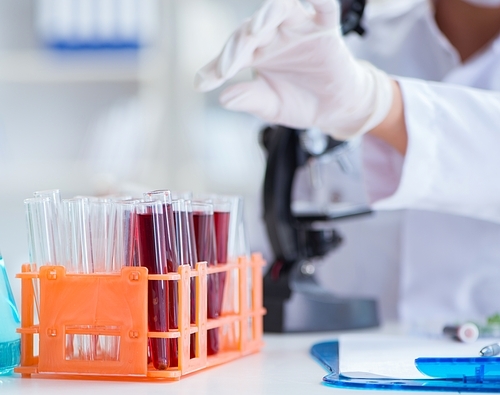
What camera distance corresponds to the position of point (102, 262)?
762 millimetres

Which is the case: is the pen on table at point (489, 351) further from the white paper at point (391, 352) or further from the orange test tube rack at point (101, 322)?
the orange test tube rack at point (101, 322)

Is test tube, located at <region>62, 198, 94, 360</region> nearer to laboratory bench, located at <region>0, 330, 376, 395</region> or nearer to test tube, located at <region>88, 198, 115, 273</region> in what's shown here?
test tube, located at <region>88, 198, 115, 273</region>

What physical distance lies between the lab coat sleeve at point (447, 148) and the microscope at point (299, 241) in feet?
0.47

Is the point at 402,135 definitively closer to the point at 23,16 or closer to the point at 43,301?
the point at 43,301

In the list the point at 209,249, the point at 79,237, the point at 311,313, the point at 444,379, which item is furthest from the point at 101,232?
the point at 311,313

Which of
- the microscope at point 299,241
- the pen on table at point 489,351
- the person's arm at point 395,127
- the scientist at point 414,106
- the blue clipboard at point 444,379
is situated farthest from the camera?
the microscope at point 299,241

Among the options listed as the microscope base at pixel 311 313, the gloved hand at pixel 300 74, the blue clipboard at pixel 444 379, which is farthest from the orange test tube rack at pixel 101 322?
the microscope base at pixel 311 313

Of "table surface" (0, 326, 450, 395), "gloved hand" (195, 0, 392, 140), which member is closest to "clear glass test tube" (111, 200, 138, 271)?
"table surface" (0, 326, 450, 395)

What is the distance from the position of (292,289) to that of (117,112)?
2012 millimetres

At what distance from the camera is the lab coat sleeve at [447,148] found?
3.69ft

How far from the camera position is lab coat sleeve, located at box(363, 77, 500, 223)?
1.12m

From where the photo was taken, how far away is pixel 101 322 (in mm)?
729

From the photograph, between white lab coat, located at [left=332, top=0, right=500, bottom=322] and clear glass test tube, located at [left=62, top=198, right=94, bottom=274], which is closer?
clear glass test tube, located at [left=62, top=198, right=94, bottom=274]

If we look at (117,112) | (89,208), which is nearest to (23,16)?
(117,112)
